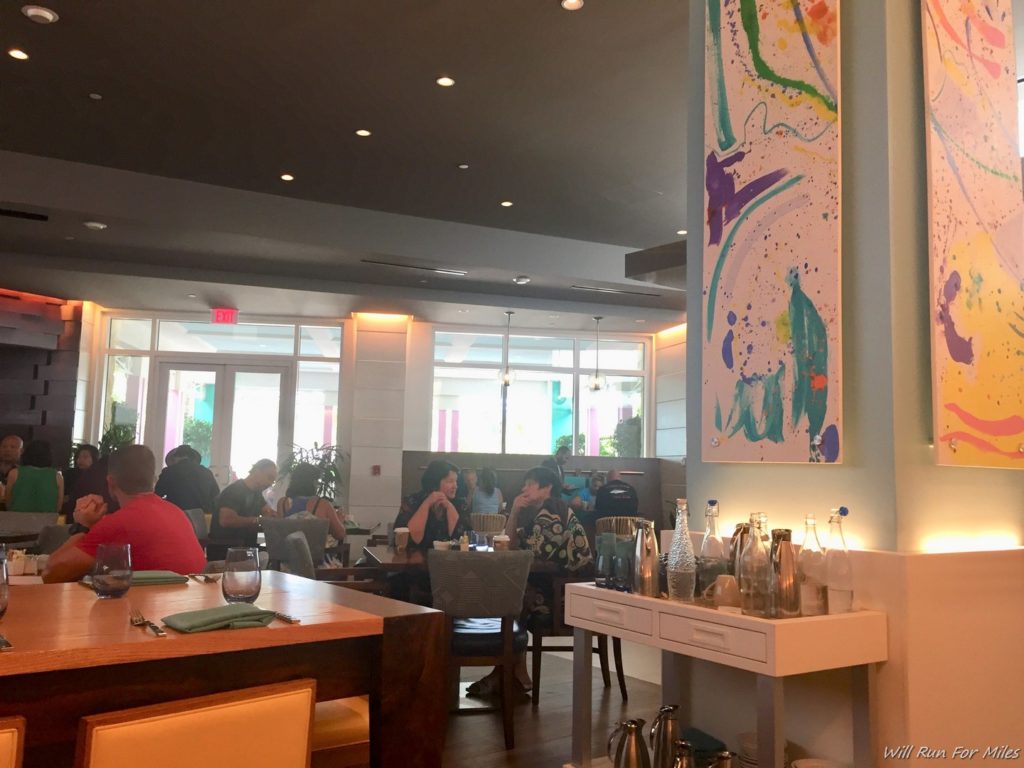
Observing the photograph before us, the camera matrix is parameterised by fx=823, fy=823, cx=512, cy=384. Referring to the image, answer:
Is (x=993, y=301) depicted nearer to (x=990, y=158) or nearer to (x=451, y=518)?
(x=990, y=158)

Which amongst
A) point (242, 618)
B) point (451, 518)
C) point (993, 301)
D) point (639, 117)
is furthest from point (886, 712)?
point (639, 117)

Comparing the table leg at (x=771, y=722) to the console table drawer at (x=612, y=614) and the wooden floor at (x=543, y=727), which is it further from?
the wooden floor at (x=543, y=727)

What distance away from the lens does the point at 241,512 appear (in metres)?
6.78

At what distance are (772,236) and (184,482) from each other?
5729 millimetres

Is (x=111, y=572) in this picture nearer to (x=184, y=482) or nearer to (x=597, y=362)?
(x=184, y=482)

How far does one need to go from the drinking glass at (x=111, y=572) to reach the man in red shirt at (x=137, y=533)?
67cm

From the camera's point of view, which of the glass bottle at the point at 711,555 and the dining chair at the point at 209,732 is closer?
the dining chair at the point at 209,732

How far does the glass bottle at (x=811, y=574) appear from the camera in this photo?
229 cm

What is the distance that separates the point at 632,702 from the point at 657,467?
772cm

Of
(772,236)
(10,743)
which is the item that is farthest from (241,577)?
(772,236)

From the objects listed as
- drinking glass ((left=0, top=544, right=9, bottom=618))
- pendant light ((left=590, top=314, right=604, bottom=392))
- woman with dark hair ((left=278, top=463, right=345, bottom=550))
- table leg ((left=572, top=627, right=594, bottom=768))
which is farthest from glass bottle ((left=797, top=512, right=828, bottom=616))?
pendant light ((left=590, top=314, right=604, bottom=392))

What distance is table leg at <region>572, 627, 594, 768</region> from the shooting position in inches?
105

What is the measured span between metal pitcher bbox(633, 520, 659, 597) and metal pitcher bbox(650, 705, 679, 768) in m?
0.35

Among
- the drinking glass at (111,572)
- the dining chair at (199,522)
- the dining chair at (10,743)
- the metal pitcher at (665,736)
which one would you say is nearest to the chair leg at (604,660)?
the metal pitcher at (665,736)
